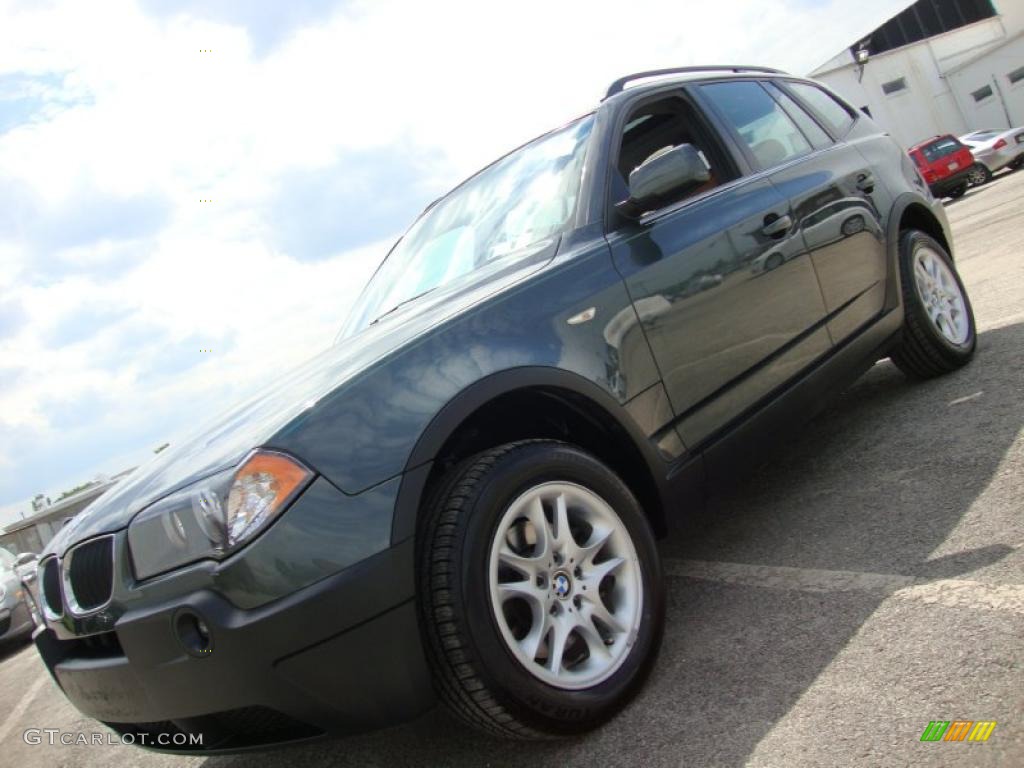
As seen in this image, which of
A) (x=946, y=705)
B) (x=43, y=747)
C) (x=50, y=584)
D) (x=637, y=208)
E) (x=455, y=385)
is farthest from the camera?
(x=43, y=747)

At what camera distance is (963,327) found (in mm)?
4570

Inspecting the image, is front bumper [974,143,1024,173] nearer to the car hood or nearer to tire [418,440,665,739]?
the car hood

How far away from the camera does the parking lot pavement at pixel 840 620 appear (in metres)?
1.93

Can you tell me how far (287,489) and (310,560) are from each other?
0.17 m

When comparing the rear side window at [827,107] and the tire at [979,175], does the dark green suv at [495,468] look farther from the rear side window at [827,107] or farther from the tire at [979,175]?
the tire at [979,175]

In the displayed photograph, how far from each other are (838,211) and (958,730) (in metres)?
2.61

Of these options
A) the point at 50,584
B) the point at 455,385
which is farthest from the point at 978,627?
the point at 50,584

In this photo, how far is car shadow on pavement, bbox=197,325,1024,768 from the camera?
2.19m

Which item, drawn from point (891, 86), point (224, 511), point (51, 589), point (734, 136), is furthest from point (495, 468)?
point (891, 86)

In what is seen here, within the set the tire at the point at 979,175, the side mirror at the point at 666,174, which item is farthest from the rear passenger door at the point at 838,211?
the tire at the point at 979,175

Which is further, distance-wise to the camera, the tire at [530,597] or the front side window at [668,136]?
the front side window at [668,136]

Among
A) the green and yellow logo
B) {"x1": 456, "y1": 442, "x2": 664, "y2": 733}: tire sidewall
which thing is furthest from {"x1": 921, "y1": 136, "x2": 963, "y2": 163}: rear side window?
the green and yellow logo

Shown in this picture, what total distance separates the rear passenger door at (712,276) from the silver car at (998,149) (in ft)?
76.7

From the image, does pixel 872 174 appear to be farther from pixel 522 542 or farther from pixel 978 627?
pixel 522 542
